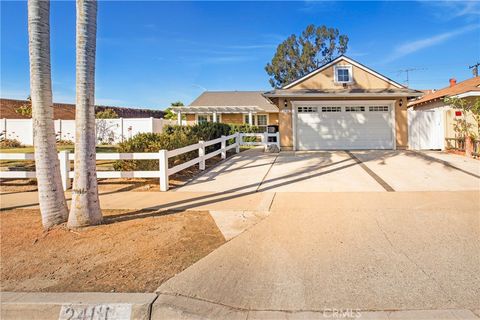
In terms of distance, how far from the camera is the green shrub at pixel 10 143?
77.4 ft

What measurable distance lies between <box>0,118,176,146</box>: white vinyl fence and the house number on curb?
73.8 feet

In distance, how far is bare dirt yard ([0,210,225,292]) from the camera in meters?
3.84

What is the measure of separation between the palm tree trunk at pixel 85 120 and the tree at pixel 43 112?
338 millimetres

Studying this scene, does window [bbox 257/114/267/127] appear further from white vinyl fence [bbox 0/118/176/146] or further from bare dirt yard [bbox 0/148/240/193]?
bare dirt yard [bbox 0/148/240/193]

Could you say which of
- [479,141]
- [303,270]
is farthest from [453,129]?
[303,270]

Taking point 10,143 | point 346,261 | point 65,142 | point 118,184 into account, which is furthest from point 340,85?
point 10,143

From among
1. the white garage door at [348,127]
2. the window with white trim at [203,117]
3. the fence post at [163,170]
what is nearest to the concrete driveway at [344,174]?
the fence post at [163,170]

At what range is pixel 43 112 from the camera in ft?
17.4

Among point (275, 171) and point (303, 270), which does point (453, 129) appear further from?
point (303, 270)

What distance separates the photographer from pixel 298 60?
40.7 metres

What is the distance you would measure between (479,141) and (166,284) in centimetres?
1384

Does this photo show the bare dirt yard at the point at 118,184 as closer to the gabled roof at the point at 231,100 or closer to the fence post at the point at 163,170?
the fence post at the point at 163,170

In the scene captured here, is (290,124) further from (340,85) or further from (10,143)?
(10,143)

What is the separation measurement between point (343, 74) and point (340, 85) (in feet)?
2.06
